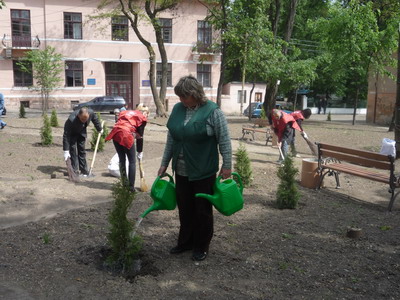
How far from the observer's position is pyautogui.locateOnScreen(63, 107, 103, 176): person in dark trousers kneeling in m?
7.95

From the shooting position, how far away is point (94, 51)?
32.8 metres

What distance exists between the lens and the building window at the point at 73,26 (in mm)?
32188

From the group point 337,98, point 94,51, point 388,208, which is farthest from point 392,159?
point 337,98

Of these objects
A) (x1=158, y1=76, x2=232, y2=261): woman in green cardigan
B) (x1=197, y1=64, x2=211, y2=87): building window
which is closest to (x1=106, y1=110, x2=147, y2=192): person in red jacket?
(x1=158, y1=76, x2=232, y2=261): woman in green cardigan

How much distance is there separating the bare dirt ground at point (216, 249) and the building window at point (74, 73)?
1023 inches

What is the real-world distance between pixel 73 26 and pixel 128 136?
2813 cm

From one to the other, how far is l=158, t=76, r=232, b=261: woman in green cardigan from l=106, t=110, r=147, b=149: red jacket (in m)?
2.66

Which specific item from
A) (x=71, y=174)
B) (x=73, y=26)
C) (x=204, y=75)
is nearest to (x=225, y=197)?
(x=71, y=174)

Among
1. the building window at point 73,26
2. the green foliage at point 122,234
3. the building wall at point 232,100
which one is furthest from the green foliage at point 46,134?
the building wall at point 232,100

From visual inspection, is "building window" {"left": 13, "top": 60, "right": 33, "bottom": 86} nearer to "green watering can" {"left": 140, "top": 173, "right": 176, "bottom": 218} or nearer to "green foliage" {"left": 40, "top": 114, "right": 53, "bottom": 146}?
"green foliage" {"left": 40, "top": 114, "right": 53, "bottom": 146}

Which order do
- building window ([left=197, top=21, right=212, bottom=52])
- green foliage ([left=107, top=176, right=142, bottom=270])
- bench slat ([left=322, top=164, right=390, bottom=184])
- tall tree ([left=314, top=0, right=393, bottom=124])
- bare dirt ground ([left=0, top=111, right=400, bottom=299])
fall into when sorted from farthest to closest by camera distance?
1. building window ([left=197, top=21, right=212, bottom=52])
2. tall tree ([left=314, top=0, right=393, bottom=124])
3. bench slat ([left=322, top=164, right=390, bottom=184])
4. green foliage ([left=107, top=176, right=142, bottom=270])
5. bare dirt ground ([left=0, top=111, right=400, bottom=299])

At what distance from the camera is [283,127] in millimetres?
10242

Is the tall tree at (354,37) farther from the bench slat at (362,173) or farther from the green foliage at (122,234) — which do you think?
the green foliage at (122,234)

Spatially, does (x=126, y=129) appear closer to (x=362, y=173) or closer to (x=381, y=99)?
(x=362, y=173)
